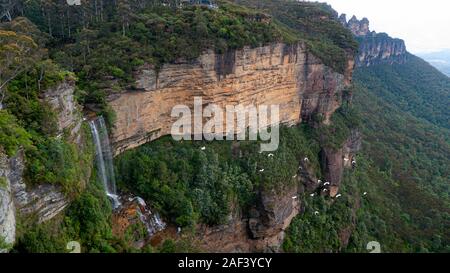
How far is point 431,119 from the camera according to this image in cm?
7594

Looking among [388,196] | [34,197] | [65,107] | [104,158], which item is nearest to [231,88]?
[104,158]

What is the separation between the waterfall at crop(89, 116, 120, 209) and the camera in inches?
820

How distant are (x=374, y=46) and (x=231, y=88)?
72.3m

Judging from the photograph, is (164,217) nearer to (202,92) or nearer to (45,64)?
(202,92)

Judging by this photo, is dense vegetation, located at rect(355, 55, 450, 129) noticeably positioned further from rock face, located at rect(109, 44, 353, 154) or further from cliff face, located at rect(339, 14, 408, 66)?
rock face, located at rect(109, 44, 353, 154)

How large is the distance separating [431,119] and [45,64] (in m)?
75.1

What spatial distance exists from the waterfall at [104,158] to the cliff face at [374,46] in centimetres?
7297

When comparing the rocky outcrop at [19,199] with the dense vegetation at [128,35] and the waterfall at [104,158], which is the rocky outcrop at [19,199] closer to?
the waterfall at [104,158]

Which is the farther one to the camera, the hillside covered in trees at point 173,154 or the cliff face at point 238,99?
the cliff face at point 238,99

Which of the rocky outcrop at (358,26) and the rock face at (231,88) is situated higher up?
the rocky outcrop at (358,26)

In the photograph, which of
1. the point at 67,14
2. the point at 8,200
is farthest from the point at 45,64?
the point at 67,14

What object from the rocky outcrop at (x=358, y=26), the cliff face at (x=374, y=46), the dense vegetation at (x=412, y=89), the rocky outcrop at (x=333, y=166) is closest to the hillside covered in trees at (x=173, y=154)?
the rocky outcrop at (x=333, y=166)

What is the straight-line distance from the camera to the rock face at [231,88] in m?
23.5

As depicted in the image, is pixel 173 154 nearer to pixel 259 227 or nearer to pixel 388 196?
pixel 259 227
